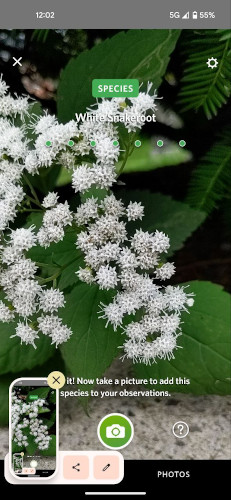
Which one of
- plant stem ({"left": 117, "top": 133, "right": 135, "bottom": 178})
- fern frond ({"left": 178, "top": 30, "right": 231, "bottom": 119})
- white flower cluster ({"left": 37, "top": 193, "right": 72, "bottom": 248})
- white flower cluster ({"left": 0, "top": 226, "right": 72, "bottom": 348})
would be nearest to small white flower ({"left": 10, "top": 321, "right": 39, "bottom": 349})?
white flower cluster ({"left": 0, "top": 226, "right": 72, "bottom": 348})

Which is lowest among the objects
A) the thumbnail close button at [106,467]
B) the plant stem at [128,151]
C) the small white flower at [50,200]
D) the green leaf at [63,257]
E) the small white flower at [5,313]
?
the thumbnail close button at [106,467]

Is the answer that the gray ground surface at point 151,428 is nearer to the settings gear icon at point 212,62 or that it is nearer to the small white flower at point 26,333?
the small white flower at point 26,333

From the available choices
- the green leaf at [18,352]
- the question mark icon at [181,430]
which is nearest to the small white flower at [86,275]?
the green leaf at [18,352]

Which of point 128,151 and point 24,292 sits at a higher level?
point 128,151

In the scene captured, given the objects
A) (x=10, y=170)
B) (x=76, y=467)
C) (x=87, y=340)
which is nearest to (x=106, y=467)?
(x=76, y=467)

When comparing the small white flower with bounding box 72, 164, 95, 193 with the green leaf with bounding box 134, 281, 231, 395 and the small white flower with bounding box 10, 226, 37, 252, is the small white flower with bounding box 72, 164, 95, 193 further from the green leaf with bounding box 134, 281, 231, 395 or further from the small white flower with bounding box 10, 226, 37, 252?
the green leaf with bounding box 134, 281, 231, 395

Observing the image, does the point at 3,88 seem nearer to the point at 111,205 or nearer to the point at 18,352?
the point at 111,205
